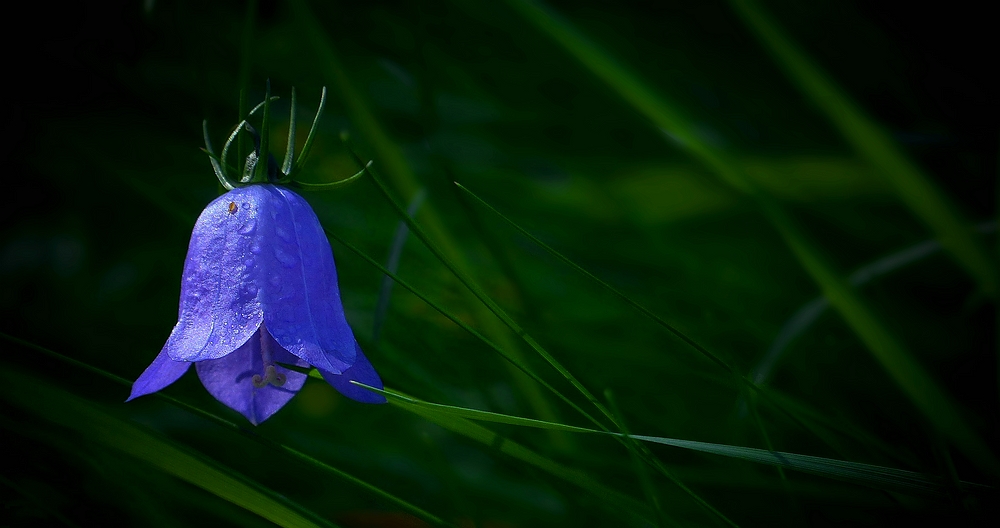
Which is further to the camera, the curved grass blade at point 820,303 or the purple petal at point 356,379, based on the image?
the curved grass blade at point 820,303

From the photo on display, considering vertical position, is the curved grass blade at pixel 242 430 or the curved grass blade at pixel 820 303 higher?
the curved grass blade at pixel 820 303

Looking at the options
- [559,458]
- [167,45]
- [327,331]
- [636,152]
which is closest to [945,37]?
[636,152]

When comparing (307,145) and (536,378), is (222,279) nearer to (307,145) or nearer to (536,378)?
(307,145)

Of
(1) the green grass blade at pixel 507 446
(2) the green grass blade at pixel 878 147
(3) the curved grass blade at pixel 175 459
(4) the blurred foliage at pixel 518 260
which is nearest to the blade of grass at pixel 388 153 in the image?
(4) the blurred foliage at pixel 518 260

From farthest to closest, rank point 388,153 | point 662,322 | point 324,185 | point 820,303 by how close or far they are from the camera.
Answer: point 820,303 < point 388,153 < point 324,185 < point 662,322

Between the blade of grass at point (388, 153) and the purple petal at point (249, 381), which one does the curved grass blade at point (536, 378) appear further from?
the blade of grass at point (388, 153)

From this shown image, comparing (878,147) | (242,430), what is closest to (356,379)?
(242,430)

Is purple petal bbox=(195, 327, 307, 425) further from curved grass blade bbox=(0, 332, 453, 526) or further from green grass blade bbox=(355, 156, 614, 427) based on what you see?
green grass blade bbox=(355, 156, 614, 427)

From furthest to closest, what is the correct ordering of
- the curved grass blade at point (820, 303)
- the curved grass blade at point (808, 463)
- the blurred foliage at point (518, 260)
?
the curved grass blade at point (820, 303), the blurred foliage at point (518, 260), the curved grass blade at point (808, 463)
